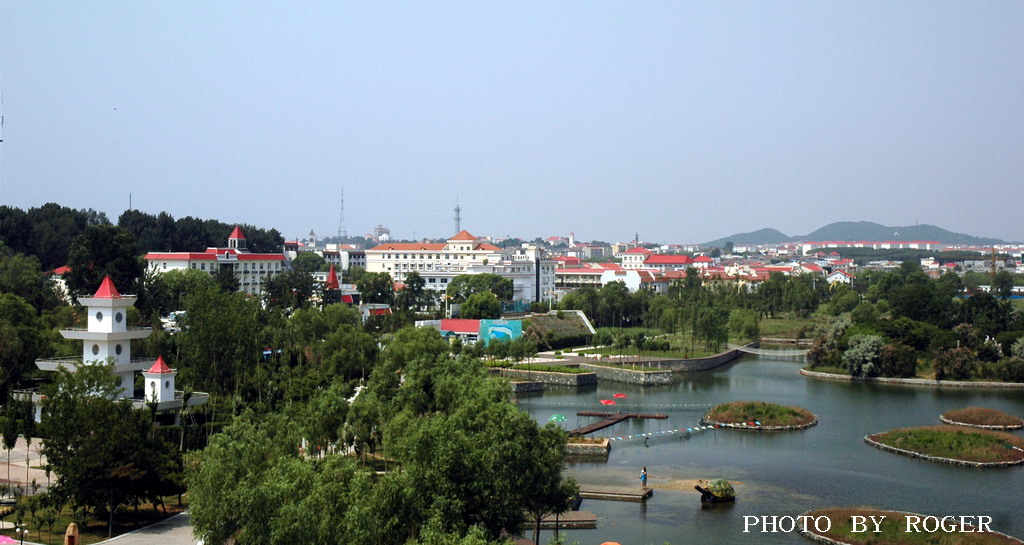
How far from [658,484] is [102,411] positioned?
309 inches

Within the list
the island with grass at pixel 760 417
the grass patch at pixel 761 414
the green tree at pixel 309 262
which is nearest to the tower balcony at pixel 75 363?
the island with grass at pixel 760 417

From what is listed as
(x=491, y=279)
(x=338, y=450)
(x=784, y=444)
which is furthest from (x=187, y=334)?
(x=491, y=279)

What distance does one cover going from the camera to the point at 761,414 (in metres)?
19.9

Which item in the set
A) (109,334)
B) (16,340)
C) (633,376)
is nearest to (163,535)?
(109,334)

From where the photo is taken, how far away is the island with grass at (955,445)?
16188mm

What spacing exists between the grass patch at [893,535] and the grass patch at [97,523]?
8.08 metres

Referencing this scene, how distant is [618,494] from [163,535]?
20.4 ft

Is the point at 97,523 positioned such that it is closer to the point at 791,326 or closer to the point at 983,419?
the point at 983,419

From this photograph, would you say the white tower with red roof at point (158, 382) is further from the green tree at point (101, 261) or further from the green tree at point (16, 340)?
the green tree at point (101, 261)

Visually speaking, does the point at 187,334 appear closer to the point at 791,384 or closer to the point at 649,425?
the point at 649,425

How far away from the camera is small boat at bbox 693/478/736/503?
13.7m

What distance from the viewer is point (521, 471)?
1039 centimetres

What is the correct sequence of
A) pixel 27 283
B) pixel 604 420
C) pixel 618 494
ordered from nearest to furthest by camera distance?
pixel 618 494
pixel 604 420
pixel 27 283

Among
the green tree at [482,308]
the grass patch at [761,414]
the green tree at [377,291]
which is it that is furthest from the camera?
the green tree at [377,291]
